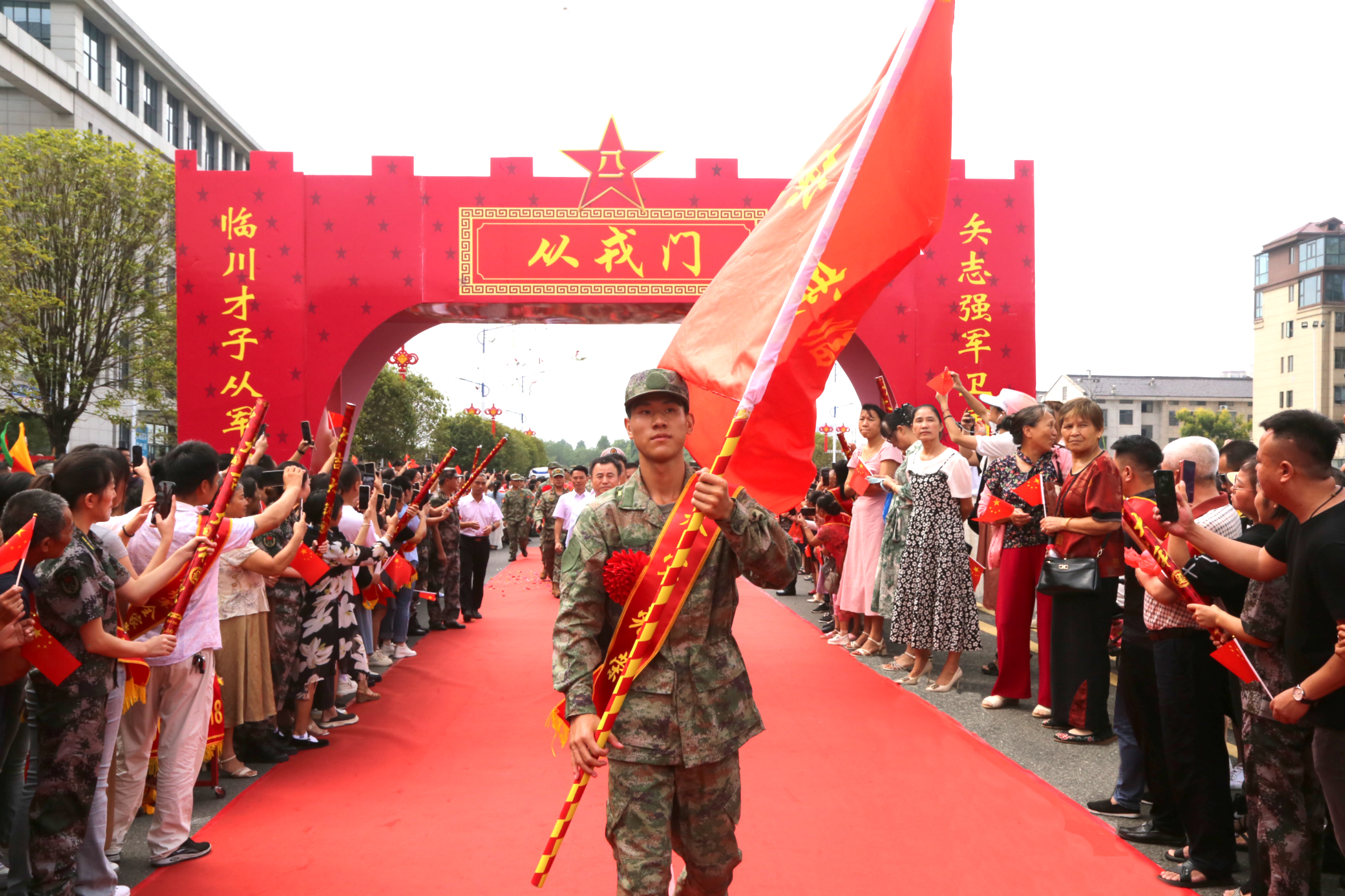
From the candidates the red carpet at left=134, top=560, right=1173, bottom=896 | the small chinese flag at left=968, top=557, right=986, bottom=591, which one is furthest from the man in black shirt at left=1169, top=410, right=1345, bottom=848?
the small chinese flag at left=968, top=557, right=986, bottom=591

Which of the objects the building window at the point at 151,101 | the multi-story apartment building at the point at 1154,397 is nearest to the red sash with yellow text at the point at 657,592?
the building window at the point at 151,101

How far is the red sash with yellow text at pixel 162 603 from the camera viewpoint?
358 centimetres

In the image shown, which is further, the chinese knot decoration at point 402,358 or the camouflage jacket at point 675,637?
the chinese knot decoration at point 402,358

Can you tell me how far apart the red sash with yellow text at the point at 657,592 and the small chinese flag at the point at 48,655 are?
1.63 metres

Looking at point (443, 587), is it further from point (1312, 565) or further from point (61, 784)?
point (1312, 565)

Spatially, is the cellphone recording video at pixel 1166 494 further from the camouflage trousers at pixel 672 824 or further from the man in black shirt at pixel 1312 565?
the camouflage trousers at pixel 672 824

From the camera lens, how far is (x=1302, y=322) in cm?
5078

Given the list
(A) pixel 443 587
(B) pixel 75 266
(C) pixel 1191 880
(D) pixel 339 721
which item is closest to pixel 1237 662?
(C) pixel 1191 880

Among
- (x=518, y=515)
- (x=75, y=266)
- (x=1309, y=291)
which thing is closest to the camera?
(x=75, y=266)

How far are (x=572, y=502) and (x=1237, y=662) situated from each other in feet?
27.7

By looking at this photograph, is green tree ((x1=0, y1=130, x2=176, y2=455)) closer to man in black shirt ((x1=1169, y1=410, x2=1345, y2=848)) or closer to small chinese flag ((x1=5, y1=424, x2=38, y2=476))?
small chinese flag ((x1=5, y1=424, x2=38, y2=476))

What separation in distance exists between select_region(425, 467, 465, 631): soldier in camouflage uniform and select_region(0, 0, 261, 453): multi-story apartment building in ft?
53.9

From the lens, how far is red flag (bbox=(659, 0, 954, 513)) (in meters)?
2.72

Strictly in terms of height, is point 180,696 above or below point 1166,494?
below
